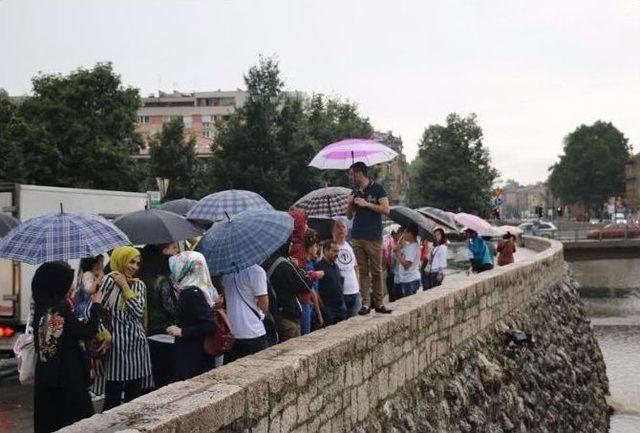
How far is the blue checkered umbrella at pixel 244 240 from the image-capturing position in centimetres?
577

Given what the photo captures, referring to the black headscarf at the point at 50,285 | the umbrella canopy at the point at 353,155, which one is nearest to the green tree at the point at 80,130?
the umbrella canopy at the point at 353,155

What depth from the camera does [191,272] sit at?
5.45 meters

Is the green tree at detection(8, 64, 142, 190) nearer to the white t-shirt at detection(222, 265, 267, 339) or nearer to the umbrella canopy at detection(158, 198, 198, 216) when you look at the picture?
the umbrella canopy at detection(158, 198, 198, 216)

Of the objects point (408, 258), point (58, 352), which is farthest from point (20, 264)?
point (58, 352)

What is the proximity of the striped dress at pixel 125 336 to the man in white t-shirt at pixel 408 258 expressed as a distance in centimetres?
524

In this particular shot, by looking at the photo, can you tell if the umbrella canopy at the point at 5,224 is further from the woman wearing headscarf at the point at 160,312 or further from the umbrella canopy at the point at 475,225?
the umbrella canopy at the point at 475,225

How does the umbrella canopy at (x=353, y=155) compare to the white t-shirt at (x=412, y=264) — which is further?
the white t-shirt at (x=412, y=264)

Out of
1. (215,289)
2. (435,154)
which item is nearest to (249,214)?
(215,289)

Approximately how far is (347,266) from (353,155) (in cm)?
141

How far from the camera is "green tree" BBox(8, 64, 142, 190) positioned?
3250cm

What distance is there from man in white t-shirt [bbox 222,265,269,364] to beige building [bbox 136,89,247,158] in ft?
A: 318

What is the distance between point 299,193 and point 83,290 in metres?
33.7

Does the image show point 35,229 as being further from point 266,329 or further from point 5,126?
point 5,126

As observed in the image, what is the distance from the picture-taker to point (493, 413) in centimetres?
898
